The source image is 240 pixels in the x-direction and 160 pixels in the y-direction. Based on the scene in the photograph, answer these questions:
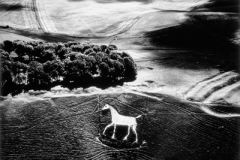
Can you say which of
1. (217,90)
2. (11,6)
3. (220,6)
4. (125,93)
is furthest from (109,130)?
(11,6)

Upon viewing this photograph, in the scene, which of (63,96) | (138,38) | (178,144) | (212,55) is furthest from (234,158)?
(138,38)

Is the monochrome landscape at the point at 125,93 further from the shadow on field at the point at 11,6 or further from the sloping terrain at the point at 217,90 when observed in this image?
the shadow on field at the point at 11,6

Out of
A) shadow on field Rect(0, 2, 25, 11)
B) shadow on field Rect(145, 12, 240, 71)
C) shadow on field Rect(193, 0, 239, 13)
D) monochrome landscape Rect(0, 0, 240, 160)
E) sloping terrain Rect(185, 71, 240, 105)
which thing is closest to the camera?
monochrome landscape Rect(0, 0, 240, 160)

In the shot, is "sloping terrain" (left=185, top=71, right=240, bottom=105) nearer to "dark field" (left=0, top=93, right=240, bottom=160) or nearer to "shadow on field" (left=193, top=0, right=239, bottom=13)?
"dark field" (left=0, top=93, right=240, bottom=160)

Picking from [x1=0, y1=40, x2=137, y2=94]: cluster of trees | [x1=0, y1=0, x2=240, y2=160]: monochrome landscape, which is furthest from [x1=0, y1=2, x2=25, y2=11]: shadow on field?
[x1=0, y1=40, x2=137, y2=94]: cluster of trees

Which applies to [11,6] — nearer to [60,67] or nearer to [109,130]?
[60,67]
